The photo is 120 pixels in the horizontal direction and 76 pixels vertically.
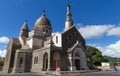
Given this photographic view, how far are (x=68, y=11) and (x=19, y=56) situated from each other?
19.0 m

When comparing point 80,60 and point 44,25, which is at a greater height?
point 44,25

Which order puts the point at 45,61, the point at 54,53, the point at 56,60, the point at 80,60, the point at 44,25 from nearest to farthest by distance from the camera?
1. the point at 45,61
2. the point at 56,60
3. the point at 54,53
4. the point at 80,60
5. the point at 44,25

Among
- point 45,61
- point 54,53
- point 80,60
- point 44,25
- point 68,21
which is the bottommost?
point 45,61

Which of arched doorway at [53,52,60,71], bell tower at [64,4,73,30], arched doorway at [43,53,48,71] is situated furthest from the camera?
bell tower at [64,4,73,30]

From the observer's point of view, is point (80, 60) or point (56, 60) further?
point (80, 60)

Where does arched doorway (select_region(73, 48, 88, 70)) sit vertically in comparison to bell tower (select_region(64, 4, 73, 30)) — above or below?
below

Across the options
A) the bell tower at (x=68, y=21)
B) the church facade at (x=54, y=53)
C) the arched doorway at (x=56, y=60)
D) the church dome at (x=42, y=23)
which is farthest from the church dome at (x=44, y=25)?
the arched doorway at (x=56, y=60)

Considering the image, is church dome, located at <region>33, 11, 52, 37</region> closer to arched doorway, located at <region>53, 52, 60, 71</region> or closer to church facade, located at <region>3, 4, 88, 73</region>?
church facade, located at <region>3, 4, 88, 73</region>

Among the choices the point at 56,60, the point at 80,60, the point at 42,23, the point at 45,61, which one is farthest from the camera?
the point at 42,23

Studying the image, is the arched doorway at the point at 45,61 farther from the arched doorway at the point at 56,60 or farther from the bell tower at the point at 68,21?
the bell tower at the point at 68,21

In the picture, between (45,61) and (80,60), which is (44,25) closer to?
(45,61)

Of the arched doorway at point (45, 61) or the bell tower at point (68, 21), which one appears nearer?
the arched doorway at point (45, 61)

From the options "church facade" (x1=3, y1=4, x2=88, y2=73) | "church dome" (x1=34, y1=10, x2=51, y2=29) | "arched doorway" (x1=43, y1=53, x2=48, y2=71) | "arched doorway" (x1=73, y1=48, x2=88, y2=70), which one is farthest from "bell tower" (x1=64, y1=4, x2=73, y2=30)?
"arched doorway" (x1=43, y1=53, x2=48, y2=71)

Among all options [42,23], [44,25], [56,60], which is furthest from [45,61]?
[42,23]
